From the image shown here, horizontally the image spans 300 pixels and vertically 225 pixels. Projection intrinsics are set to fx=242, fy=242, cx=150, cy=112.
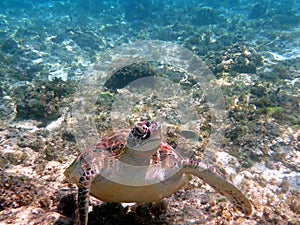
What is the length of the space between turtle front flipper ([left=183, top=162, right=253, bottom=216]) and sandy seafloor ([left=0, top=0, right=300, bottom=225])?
267 millimetres

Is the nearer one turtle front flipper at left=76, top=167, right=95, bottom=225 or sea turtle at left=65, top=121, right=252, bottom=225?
turtle front flipper at left=76, top=167, right=95, bottom=225

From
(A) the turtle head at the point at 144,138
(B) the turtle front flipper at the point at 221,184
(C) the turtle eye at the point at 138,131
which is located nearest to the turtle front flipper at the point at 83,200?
(A) the turtle head at the point at 144,138

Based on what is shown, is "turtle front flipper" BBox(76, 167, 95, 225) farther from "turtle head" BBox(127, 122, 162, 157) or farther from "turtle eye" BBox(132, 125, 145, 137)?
"turtle eye" BBox(132, 125, 145, 137)

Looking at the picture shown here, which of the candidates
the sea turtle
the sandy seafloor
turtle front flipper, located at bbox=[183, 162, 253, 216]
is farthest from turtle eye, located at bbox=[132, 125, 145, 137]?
the sandy seafloor

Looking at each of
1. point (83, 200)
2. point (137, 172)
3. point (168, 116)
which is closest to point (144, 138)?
point (137, 172)

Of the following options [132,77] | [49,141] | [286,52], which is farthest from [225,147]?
[286,52]

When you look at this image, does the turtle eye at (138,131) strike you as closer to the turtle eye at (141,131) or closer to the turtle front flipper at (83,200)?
the turtle eye at (141,131)

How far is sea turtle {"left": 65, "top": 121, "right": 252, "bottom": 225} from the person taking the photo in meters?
2.41

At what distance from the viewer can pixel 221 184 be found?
302 centimetres

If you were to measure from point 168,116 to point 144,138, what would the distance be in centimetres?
465

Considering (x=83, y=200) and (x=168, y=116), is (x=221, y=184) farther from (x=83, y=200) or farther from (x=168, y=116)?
(x=168, y=116)

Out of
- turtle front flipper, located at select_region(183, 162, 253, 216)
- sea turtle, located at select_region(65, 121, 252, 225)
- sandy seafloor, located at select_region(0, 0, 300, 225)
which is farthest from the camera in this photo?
sandy seafloor, located at select_region(0, 0, 300, 225)

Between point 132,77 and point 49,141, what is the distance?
4.72 meters

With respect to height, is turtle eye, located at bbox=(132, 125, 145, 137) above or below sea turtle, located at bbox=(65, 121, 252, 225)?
above
